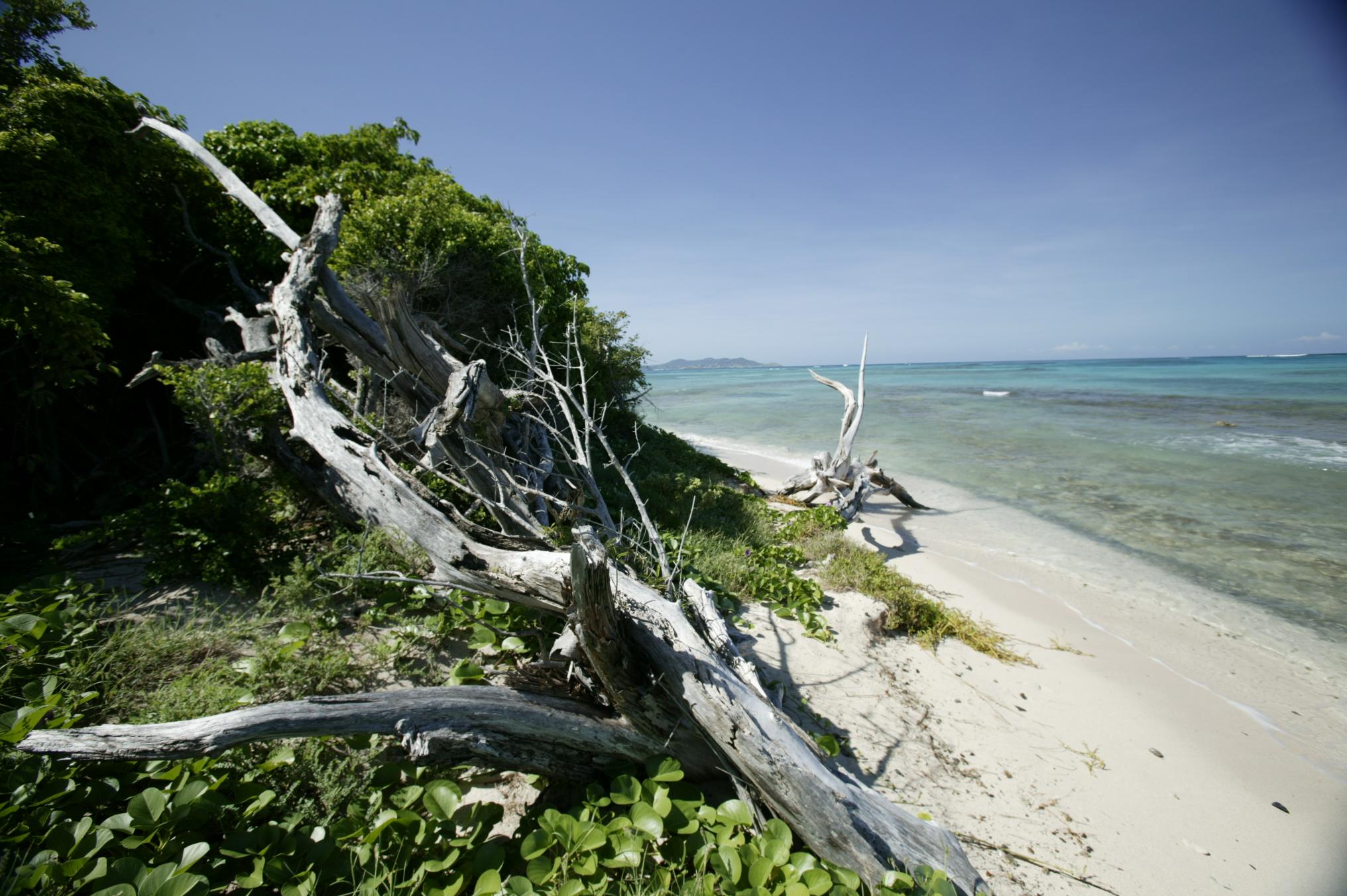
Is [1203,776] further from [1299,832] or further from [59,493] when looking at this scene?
[59,493]

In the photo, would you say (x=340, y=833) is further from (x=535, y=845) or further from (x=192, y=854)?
(x=535, y=845)

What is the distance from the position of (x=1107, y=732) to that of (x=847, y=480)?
19.8 ft

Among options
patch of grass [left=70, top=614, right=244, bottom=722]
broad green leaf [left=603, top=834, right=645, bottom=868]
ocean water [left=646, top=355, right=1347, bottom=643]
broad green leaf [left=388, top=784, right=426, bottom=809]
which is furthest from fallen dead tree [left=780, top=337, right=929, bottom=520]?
patch of grass [left=70, top=614, right=244, bottom=722]

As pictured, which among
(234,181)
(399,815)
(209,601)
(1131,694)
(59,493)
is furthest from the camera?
(234,181)

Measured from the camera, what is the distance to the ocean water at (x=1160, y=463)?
7.36 meters

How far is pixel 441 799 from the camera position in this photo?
7.31 feet

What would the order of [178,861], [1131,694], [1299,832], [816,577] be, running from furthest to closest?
[816,577] → [1131,694] → [1299,832] → [178,861]

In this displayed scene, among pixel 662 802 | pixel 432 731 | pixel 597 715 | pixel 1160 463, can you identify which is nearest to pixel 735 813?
pixel 662 802

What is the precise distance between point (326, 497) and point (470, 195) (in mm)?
7190

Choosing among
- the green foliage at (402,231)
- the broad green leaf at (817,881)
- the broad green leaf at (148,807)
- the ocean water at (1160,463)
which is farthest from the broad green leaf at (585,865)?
the ocean water at (1160,463)

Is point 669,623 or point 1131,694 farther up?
point 669,623

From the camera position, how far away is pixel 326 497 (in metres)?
4.69

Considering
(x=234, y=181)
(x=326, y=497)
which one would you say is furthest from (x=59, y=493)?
(x=234, y=181)

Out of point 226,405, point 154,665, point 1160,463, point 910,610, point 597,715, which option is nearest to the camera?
point 597,715
